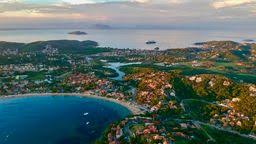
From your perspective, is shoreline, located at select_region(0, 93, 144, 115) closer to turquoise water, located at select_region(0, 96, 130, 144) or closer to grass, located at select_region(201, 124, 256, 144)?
turquoise water, located at select_region(0, 96, 130, 144)

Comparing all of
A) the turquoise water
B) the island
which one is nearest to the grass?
the island

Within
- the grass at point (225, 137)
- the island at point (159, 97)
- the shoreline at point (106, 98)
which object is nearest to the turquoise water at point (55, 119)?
the shoreline at point (106, 98)

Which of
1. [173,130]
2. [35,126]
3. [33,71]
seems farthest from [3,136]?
[33,71]

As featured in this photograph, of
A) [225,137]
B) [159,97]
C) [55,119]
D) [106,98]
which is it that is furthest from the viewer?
[106,98]

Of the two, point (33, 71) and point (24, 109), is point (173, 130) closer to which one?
point (24, 109)

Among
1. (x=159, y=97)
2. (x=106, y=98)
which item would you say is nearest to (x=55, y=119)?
(x=106, y=98)

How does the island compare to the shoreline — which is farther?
the shoreline

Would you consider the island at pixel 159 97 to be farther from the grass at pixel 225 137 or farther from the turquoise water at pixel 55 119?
the turquoise water at pixel 55 119

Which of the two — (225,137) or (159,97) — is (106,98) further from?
(225,137)

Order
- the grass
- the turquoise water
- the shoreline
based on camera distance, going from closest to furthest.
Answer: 1. the grass
2. the turquoise water
3. the shoreline
